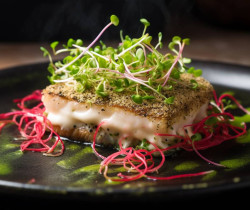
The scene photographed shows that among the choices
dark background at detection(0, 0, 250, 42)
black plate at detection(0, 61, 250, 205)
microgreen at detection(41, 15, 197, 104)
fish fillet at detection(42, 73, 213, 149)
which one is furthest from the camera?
dark background at detection(0, 0, 250, 42)

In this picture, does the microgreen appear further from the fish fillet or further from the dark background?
the dark background

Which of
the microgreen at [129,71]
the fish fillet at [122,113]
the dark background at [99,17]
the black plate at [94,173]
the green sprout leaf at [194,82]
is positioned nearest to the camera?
the black plate at [94,173]

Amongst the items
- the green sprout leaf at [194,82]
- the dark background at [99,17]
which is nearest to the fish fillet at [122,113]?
the green sprout leaf at [194,82]

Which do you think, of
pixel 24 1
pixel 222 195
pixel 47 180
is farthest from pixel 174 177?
pixel 24 1

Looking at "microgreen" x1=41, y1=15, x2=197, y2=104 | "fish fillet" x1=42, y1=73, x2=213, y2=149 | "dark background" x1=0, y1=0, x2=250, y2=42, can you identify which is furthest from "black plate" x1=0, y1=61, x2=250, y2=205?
"dark background" x1=0, y1=0, x2=250, y2=42

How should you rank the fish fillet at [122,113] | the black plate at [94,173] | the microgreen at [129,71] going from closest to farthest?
the black plate at [94,173]
the fish fillet at [122,113]
the microgreen at [129,71]

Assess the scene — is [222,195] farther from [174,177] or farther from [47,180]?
[47,180]

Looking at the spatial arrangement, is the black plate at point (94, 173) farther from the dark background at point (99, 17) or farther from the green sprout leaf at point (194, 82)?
the dark background at point (99, 17)
